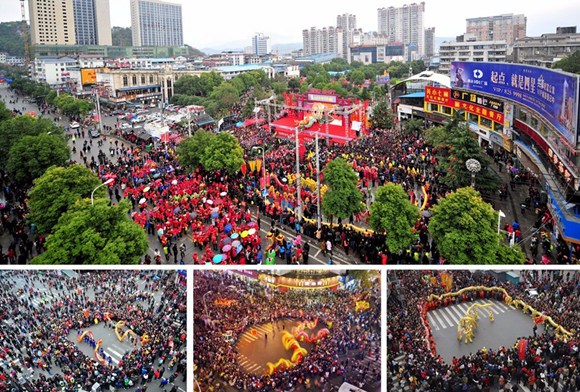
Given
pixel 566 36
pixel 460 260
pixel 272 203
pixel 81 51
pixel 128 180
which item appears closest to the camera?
pixel 460 260

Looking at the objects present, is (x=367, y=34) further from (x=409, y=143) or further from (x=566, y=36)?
(x=409, y=143)

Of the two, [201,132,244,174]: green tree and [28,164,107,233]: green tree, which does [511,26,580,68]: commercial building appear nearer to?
[201,132,244,174]: green tree

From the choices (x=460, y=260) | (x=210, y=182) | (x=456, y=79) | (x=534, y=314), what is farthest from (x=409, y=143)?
(x=534, y=314)

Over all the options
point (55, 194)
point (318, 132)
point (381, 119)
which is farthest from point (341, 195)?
point (381, 119)

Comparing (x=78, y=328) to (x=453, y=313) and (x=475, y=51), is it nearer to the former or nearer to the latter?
(x=453, y=313)

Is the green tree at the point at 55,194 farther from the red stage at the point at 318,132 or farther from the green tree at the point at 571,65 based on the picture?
the green tree at the point at 571,65

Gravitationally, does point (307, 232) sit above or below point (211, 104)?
below

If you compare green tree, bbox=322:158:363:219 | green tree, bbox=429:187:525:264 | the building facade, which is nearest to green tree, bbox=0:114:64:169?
green tree, bbox=322:158:363:219
